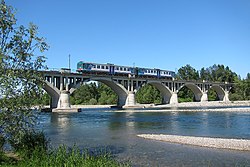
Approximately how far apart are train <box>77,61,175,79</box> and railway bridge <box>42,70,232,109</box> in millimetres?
1424

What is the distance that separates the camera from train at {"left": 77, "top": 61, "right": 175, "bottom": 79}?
6856 centimetres

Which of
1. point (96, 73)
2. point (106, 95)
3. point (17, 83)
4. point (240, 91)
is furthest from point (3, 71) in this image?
point (240, 91)

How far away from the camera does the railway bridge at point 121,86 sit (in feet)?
213

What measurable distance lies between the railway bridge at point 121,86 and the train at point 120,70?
56.1 inches

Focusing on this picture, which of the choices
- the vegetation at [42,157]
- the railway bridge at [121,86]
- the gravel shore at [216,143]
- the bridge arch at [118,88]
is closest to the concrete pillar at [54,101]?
the railway bridge at [121,86]

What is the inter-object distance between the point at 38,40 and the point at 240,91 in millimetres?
128006

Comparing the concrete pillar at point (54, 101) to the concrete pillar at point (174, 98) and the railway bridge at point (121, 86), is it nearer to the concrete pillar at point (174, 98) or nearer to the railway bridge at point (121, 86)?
the railway bridge at point (121, 86)

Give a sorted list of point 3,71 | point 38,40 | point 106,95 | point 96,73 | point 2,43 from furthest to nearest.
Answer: point 106,95 < point 96,73 < point 38,40 < point 2,43 < point 3,71

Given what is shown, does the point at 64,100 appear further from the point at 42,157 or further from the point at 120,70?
the point at 42,157

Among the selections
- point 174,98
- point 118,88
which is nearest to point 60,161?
point 118,88

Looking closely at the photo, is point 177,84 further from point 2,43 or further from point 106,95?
point 2,43

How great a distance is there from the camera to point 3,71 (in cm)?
1018

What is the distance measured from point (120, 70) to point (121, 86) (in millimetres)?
4369

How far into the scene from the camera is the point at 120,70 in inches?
3068
